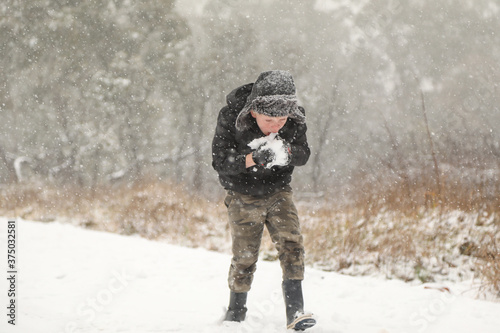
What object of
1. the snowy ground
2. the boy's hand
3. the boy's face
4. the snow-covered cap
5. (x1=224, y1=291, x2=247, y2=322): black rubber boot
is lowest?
the snowy ground

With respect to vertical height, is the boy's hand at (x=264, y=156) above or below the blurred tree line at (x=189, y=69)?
below

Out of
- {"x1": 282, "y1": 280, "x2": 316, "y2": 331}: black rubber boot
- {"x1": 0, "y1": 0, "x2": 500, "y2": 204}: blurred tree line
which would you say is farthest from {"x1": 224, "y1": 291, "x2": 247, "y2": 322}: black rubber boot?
{"x1": 0, "y1": 0, "x2": 500, "y2": 204}: blurred tree line

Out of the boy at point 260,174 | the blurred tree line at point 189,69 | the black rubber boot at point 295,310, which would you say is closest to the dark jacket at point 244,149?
the boy at point 260,174

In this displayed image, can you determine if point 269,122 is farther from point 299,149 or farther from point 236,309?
point 236,309

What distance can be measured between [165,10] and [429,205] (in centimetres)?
1435

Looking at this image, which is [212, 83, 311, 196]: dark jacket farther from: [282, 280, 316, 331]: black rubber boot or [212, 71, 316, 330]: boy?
[282, 280, 316, 331]: black rubber boot

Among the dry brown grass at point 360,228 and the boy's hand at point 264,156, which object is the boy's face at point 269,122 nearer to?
the boy's hand at point 264,156

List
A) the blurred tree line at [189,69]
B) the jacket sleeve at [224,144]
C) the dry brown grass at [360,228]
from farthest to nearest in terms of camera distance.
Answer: the blurred tree line at [189,69]
the dry brown grass at [360,228]
the jacket sleeve at [224,144]

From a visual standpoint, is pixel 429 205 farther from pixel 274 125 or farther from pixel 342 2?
pixel 342 2

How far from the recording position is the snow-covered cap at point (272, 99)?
2.73 meters

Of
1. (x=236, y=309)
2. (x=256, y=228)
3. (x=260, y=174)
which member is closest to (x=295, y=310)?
(x=236, y=309)

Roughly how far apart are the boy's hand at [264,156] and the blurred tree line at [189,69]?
7.29 m

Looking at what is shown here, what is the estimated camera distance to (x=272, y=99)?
2.72 m

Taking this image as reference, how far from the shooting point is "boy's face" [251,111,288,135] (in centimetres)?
278
